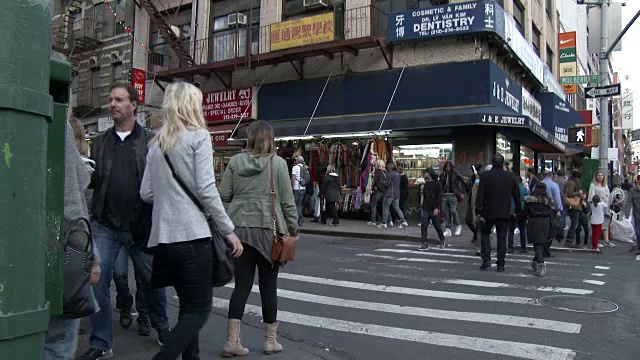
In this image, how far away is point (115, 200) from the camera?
4.04m

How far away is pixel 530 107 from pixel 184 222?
19.7 m

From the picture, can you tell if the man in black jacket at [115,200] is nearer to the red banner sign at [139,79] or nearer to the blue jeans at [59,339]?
the blue jeans at [59,339]

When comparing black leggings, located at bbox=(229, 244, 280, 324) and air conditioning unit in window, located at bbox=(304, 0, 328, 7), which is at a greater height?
air conditioning unit in window, located at bbox=(304, 0, 328, 7)

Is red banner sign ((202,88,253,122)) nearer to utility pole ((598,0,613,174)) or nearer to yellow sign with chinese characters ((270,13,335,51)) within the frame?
yellow sign with chinese characters ((270,13,335,51))

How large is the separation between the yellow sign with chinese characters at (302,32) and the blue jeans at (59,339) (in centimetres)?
1519

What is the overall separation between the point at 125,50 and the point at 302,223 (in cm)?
1444

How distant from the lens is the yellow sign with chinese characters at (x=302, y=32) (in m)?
16.8

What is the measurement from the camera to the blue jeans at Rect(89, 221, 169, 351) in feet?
13.1

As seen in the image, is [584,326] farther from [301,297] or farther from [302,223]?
[302,223]

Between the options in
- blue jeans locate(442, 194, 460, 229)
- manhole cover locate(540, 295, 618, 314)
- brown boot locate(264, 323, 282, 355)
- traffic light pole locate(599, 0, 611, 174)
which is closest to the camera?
brown boot locate(264, 323, 282, 355)

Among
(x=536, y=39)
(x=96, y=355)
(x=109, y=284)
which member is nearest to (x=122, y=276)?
(x=109, y=284)

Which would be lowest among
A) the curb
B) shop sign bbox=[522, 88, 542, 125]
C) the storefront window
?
A: the curb

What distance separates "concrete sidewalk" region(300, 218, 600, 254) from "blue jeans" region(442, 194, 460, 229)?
438mm

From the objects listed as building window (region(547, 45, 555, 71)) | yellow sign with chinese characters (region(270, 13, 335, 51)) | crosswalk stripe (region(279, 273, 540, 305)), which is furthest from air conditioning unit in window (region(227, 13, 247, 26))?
building window (region(547, 45, 555, 71))
